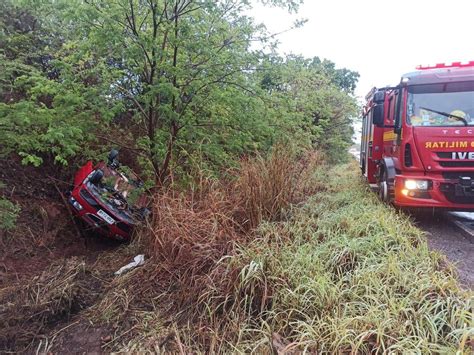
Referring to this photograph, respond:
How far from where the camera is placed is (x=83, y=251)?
7.03m

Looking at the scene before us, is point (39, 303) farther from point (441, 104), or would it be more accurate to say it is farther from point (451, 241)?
point (441, 104)

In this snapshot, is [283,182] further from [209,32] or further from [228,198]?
[209,32]

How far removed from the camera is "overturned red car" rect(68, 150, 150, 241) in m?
6.59

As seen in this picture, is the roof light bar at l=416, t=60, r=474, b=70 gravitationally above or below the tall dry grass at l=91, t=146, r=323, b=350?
above

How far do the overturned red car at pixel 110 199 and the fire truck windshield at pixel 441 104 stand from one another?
473cm

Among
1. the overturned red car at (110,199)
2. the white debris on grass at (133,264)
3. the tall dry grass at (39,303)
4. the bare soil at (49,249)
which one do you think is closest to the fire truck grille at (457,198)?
the white debris on grass at (133,264)

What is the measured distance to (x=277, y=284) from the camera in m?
3.53

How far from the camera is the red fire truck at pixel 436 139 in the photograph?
5848 mm

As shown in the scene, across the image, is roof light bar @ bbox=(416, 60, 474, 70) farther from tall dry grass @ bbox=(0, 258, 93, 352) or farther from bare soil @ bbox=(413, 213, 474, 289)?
tall dry grass @ bbox=(0, 258, 93, 352)

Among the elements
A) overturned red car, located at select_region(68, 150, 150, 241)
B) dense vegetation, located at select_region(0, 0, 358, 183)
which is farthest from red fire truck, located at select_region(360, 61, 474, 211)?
overturned red car, located at select_region(68, 150, 150, 241)

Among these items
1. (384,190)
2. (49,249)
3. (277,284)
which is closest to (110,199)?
(49,249)

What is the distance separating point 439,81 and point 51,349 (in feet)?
21.2

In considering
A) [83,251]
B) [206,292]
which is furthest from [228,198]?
[83,251]

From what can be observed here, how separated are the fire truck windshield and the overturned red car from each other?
4730 mm
